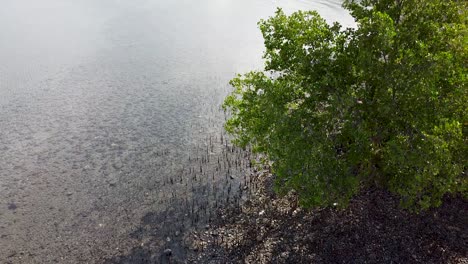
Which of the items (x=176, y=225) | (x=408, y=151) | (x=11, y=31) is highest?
(x=11, y=31)

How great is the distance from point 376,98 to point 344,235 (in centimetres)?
886

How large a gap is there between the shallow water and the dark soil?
9.55 feet

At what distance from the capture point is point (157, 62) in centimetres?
5962

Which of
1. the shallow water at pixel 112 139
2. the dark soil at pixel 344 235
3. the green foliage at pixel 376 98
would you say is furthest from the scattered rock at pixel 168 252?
the green foliage at pixel 376 98

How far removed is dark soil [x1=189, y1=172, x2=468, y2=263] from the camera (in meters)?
22.1

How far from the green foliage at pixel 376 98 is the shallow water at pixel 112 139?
10.6 m

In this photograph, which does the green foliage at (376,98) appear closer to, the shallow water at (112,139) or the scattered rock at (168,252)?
the scattered rock at (168,252)

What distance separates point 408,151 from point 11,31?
7862 centimetres

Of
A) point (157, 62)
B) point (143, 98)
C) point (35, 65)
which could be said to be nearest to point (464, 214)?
point (143, 98)

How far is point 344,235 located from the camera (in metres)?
23.5

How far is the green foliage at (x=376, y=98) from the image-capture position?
61.6 ft

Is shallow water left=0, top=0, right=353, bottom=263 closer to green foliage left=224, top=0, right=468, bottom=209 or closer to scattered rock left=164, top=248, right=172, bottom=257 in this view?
scattered rock left=164, top=248, right=172, bottom=257

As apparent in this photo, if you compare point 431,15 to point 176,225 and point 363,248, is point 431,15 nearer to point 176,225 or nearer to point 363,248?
point 363,248

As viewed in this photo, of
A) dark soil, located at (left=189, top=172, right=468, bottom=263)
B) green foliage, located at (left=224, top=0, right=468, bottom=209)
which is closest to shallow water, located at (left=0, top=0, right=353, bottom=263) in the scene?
dark soil, located at (left=189, top=172, right=468, bottom=263)
